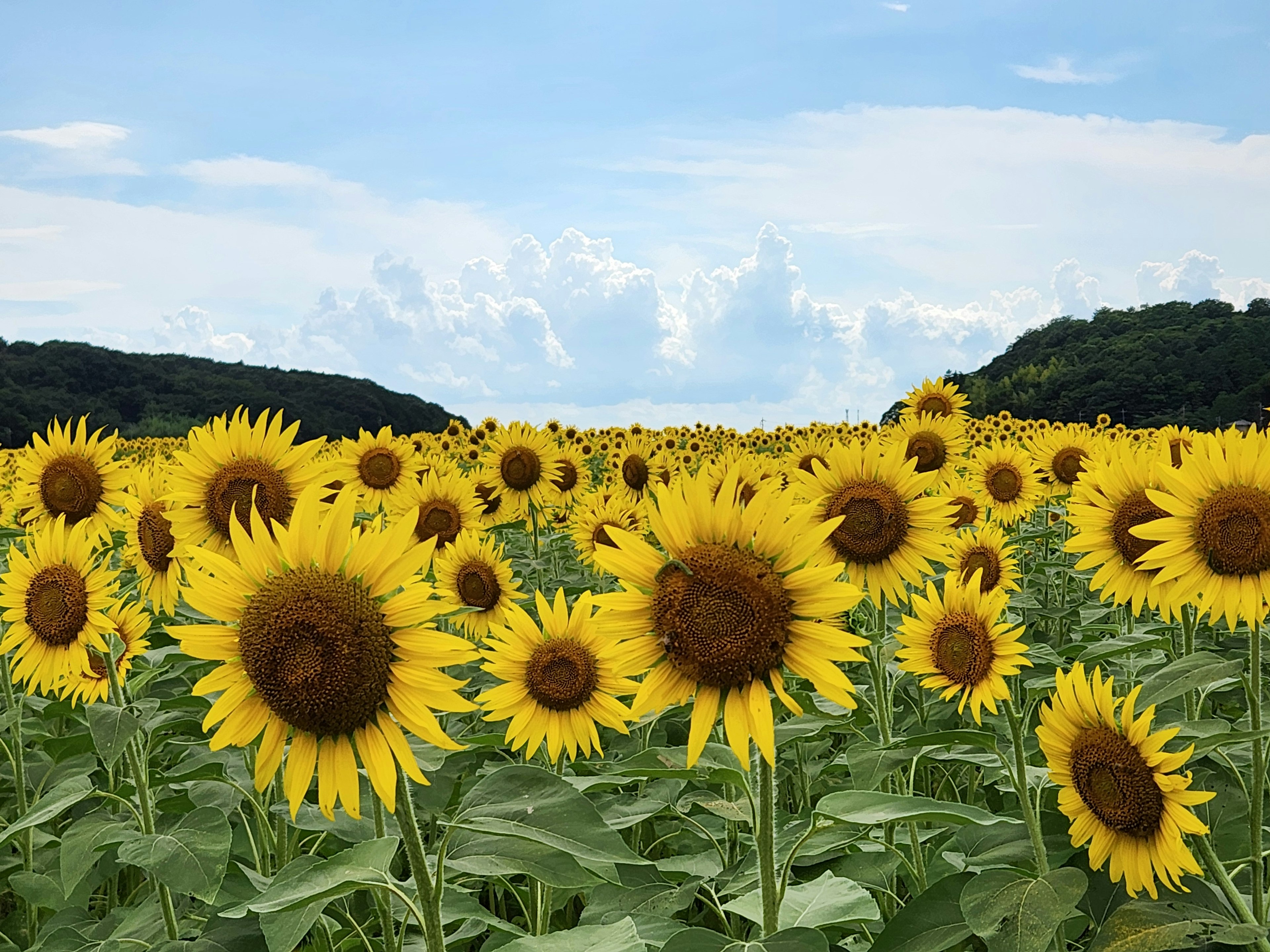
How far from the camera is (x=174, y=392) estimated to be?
70.7 metres

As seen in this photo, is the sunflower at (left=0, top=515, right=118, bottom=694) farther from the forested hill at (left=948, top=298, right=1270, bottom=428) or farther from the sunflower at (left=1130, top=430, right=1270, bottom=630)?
the forested hill at (left=948, top=298, right=1270, bottom=428)

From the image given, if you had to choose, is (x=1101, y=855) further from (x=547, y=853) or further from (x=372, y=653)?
(x=372, y=653)

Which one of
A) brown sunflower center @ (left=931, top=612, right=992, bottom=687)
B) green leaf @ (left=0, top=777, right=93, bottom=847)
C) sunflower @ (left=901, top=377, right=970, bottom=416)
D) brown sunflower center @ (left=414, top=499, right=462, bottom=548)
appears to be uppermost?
sunflower @ (left=901, top=377, right=970, bottom=416)

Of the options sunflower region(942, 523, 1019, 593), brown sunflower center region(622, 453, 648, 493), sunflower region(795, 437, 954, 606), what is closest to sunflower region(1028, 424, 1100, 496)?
sunflower region(942, 523, 1019, 593)

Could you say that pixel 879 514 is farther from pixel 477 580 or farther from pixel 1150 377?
pixel 1150 377

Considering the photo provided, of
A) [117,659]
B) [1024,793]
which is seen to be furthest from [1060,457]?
[117,659]

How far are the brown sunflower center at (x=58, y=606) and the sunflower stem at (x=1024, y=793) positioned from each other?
3632mm

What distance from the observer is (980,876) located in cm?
249

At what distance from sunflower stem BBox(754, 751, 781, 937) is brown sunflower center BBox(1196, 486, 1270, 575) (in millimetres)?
1737

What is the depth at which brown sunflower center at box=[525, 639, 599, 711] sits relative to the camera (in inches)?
149

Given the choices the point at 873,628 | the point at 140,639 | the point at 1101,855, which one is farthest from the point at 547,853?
the point at 140,639

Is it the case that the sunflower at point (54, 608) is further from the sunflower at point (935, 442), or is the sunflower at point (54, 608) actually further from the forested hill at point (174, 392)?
the forested hill at point (174, 392)

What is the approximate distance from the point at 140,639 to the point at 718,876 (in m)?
3.08

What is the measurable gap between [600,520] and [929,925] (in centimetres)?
531
